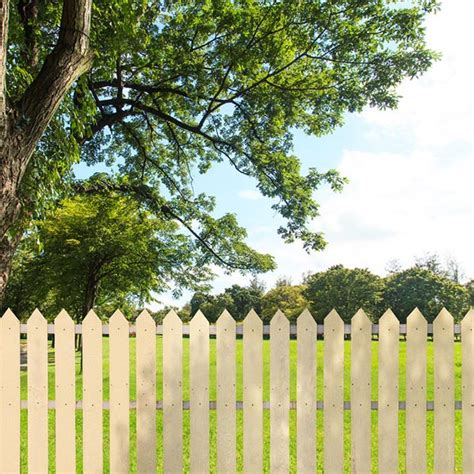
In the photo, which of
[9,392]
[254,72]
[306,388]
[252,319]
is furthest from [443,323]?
[254,72]

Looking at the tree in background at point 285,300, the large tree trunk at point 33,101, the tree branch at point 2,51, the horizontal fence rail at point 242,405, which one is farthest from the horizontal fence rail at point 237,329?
the tree in background at point 285,300

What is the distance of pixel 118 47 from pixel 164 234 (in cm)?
957

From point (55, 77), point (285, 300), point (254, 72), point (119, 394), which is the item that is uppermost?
point (254, 72)

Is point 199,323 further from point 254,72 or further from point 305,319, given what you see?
point 254,72

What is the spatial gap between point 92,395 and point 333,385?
216 cm

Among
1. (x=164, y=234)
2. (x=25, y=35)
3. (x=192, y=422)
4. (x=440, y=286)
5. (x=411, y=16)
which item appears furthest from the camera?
(x=440, y=286)

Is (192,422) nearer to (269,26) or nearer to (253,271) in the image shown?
(269,26)

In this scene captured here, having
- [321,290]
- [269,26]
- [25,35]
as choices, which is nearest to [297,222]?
[269,26]

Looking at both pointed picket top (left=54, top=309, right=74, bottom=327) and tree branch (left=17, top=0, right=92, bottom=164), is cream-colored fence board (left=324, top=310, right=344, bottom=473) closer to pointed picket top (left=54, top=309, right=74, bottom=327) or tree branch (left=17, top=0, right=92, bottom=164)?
pointed picket top (left=54, top=309, right=74, bottom=327)

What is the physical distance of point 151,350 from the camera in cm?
439

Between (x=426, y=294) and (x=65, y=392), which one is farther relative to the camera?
(x=426, y=294)

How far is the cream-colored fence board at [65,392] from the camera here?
14.5 feet

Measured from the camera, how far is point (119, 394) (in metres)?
4.41

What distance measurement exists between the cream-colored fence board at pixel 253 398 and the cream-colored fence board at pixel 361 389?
83 cm
